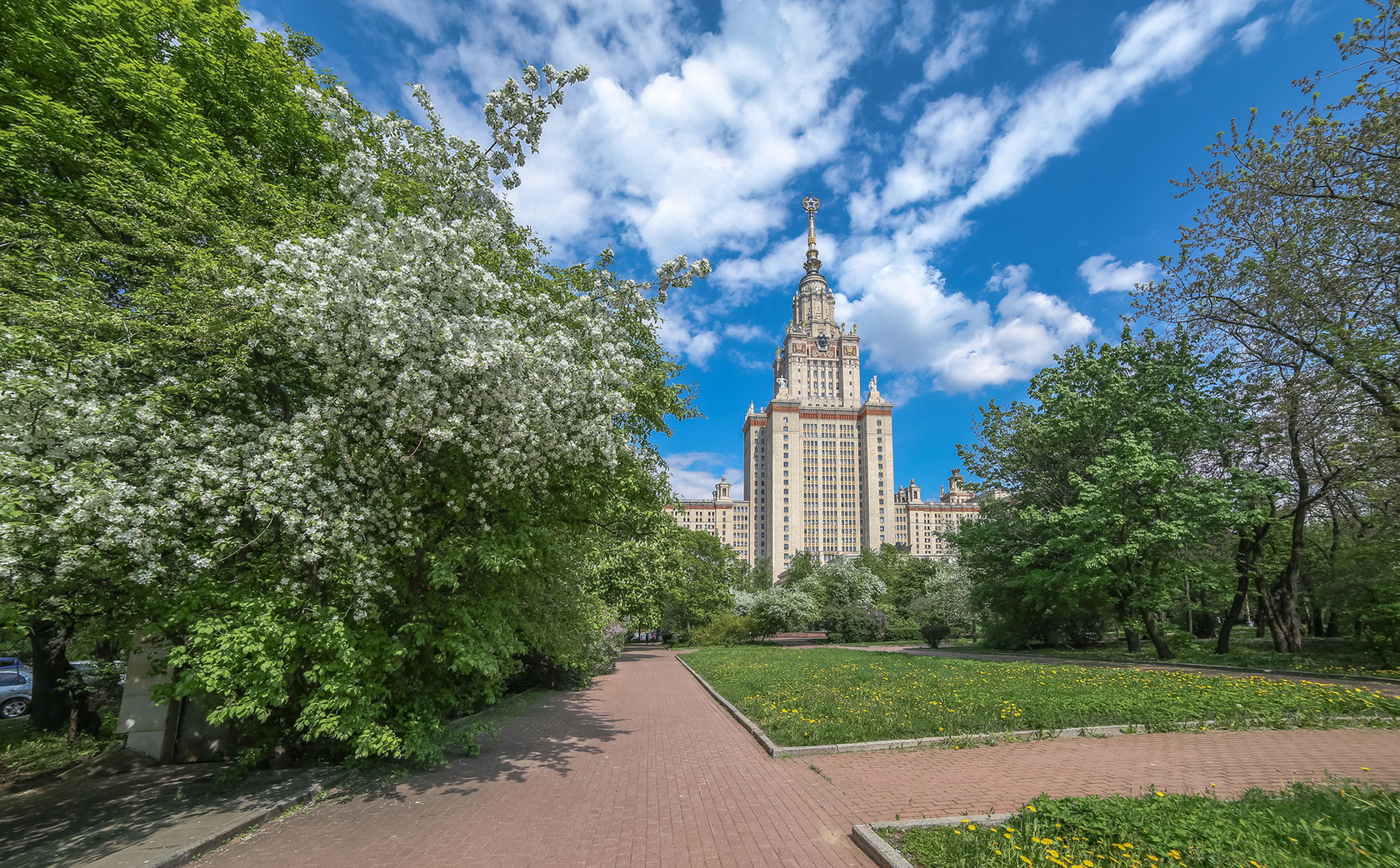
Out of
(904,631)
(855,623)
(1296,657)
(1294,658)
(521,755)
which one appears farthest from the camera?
(904,631)

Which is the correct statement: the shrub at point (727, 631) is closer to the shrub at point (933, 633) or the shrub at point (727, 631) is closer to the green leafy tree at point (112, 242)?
the shrub at point (933, 633)

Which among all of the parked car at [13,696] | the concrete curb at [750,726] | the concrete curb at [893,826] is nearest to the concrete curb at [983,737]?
the concrete curb at [750,726]

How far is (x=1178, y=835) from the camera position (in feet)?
14.7

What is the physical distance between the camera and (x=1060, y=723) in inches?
360

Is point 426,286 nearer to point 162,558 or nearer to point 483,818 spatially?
point 162,558

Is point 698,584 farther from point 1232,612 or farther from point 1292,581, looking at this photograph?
point 1292,581

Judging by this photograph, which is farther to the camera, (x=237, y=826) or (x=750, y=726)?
(x=750, y=726)

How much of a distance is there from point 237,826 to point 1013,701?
38.0 ft

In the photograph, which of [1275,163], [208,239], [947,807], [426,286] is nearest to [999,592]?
[1275,163]

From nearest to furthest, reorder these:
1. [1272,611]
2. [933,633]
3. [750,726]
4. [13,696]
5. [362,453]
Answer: [362,453], [750,726], [13,696], [1272,611], [933,633]

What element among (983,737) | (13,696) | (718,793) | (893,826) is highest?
(893,826)

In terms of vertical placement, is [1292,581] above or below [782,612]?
above

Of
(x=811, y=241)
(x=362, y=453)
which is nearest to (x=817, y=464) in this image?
(x=811, y=241)

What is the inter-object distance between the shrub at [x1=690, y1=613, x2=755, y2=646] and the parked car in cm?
3234
